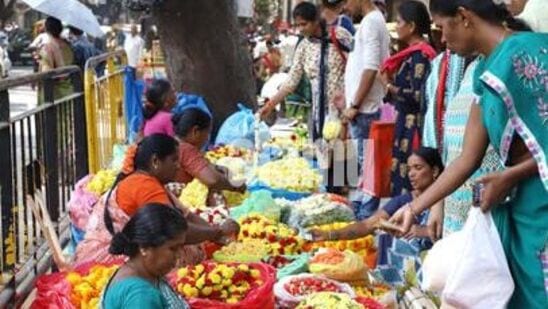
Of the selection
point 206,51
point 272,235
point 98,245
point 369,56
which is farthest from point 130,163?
point 206,51

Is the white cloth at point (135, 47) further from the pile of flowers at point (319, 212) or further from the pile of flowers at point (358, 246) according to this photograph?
the pile of flowers at point (358, 246)

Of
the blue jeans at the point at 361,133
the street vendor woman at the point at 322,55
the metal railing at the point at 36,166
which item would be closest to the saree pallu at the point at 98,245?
the metal railing at the point at 36,166

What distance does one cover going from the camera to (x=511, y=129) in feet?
9.04

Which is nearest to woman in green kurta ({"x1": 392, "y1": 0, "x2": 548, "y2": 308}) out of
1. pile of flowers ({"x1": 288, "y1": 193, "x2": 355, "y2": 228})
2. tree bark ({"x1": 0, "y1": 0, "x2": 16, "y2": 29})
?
pile of flowers ({"x1": 288, "y1": 193, "x2": 355, "y2": 228})

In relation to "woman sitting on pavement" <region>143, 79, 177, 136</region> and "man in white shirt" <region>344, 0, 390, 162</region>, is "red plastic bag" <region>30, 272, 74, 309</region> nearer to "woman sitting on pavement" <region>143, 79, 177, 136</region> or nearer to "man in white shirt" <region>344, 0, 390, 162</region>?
"woman sitting on pavement" <region>143, 79, 177, 136</region>

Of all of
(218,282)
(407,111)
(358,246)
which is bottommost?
(358,246)

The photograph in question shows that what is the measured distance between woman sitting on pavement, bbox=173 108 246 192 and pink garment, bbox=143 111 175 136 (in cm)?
88

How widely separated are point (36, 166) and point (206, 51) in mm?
5104

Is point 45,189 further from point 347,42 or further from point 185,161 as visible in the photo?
point 347,42

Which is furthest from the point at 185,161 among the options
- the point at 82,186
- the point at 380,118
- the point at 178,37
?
the point at 178,37

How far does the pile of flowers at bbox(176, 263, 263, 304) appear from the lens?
14.2 ft

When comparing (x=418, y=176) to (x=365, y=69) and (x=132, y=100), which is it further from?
(x=132, y=100)

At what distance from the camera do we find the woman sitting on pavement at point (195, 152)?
237 inches

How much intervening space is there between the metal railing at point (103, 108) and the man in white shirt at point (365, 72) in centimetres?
235
